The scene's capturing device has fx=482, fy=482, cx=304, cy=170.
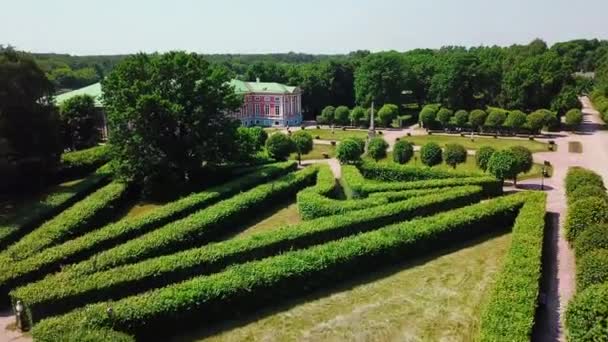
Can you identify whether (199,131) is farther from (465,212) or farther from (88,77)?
(88,77)

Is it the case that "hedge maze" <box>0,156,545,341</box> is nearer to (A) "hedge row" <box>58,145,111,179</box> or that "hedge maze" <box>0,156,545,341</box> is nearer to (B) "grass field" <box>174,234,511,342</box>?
(B) "grass field" <box>174,234,511,342</box>

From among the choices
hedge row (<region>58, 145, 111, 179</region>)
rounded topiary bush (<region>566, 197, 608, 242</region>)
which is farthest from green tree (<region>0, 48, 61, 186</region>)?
rounded topiary bush (<region>566, 197, 608, 242</region>)

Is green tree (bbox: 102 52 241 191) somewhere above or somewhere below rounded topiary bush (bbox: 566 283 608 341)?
above

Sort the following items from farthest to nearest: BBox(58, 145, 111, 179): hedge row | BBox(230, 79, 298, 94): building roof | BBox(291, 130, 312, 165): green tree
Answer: BBox(230, 79, 298, 94): building roof
BBox(291, 130, 312, 165): green tree
BBox(58, 145, 111, 179): hedge row

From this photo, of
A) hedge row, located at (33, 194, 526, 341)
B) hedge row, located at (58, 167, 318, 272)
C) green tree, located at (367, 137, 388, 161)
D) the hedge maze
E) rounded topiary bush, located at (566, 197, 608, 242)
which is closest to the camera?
hedge row, located at (33, 194, 526, 341)

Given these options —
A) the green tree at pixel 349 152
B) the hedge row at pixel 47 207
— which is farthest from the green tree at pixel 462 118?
the hedge row at pixel 47 207

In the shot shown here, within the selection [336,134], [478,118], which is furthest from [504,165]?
[336,134]
